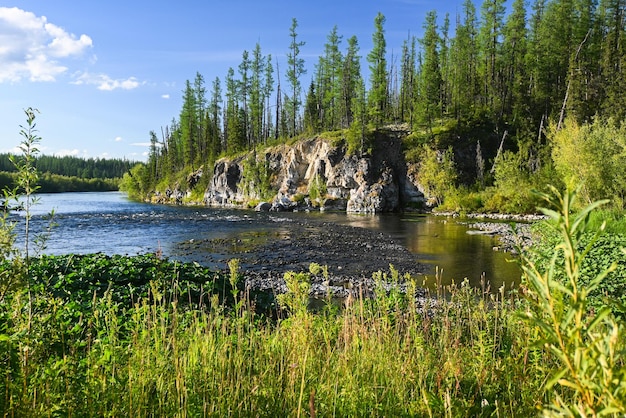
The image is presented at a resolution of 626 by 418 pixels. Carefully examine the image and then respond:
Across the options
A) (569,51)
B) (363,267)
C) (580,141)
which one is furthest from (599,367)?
(569,51)

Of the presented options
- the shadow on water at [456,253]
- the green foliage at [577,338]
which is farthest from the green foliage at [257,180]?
the green foliage at [577,338]

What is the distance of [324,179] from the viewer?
61.5m

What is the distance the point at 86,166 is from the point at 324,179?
15617 cm

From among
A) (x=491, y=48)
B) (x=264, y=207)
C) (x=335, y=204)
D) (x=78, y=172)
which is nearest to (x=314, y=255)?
(x=264, y=207)

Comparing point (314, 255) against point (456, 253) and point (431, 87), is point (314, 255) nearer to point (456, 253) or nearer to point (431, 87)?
point (456, 253)

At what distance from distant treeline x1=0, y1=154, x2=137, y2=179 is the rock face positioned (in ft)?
354

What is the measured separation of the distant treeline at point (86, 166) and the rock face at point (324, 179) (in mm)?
107800

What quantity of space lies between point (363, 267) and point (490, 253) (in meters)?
7.53

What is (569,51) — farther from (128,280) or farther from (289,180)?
(128,280)

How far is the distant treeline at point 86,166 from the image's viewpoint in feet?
543

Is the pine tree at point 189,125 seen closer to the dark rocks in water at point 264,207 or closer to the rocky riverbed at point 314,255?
the dark rocks in water at point 264,207

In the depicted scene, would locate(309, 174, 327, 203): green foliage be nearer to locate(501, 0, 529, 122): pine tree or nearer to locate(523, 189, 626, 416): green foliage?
locate(501, 0, 529, 122): pine tree

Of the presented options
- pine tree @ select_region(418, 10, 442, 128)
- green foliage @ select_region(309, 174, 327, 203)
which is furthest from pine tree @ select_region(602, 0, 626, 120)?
green foliage @ select_region(309, 174, 327, 203)

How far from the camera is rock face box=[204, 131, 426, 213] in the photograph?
55406 millimetres
